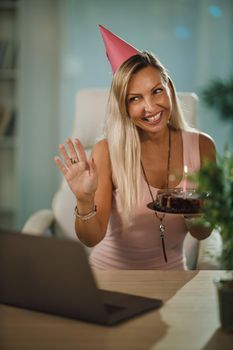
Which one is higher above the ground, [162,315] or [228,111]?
[228,111]

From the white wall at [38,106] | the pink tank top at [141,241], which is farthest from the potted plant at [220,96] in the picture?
the pink tank top at [141,241]

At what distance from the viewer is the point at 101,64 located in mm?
4172

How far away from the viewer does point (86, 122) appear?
2402mm

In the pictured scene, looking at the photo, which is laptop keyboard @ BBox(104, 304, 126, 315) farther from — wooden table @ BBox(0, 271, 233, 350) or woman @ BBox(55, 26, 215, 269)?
woman @ BBox(55, 26, 215, 269)

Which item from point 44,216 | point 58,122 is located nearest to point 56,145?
point 58,122

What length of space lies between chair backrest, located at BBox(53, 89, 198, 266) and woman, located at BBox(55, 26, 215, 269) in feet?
0.87

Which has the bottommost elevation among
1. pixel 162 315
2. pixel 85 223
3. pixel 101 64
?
pixel 162 315

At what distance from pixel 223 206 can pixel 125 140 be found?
94 centimetres

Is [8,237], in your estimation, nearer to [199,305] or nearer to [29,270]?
[29,270]

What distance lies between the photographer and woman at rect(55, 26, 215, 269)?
1.90 metres

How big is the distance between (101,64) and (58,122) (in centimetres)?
48

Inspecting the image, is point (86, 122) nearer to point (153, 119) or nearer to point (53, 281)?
point (153, 119)

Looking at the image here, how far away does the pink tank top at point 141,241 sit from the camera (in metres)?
1.96

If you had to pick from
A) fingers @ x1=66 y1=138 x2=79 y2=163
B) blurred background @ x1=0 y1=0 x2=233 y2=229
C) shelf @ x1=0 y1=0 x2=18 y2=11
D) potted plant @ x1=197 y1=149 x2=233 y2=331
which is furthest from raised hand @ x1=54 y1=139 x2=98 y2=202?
shelf @ x1=0 y1=0 x2=18 y2=11
